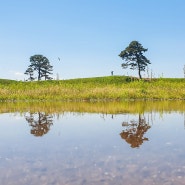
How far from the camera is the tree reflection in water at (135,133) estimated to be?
37.3ft

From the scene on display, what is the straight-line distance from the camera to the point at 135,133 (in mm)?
13156

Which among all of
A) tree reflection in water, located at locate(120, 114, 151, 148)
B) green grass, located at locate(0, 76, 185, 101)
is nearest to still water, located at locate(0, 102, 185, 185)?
tree reflection in water, located at locate(120, 114, 151, 148)

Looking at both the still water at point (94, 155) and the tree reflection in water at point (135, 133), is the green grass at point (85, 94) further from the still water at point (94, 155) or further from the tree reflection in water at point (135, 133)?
the still water at point (94, 155)

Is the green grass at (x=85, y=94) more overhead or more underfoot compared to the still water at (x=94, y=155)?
more overhead

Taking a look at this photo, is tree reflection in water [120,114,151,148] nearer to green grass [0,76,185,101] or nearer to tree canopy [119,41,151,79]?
green grass [0,76,185,101]

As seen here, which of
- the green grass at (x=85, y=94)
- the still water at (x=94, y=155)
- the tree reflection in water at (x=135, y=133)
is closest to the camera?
the still water at (x=94, y=155)

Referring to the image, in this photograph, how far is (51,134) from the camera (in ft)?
44.0

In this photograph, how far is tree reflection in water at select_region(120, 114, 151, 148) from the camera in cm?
1138

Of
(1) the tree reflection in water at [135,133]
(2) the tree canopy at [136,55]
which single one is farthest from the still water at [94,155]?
(2) the tree canopy at [136,55]

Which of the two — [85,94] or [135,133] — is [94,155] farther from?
[85,94]

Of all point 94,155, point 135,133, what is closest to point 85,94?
point 135,133

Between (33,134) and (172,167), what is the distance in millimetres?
7196

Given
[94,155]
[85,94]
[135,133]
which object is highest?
[85,94]

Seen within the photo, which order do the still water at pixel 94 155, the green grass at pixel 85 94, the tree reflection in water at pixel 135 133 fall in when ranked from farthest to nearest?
1. the green grass at pixel 85 94
2. the tree reflection in water at pixel 135 133
3. the still water at pixel 94 155
